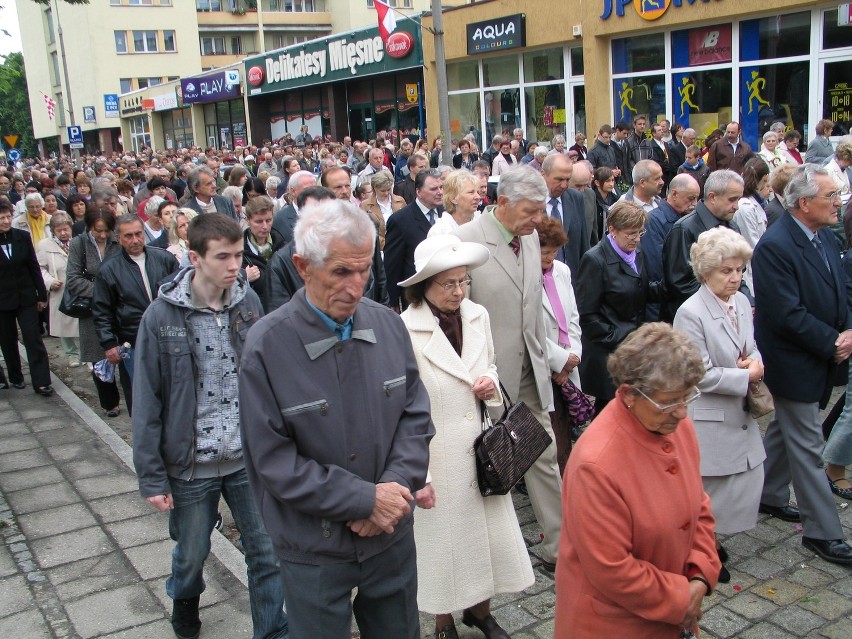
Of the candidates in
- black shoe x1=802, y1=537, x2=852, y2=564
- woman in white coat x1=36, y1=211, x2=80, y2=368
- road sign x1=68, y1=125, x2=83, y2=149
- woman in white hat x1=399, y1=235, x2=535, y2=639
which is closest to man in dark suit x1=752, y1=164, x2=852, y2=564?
black shoe x1=802, y1=537, x2=852, y2=564

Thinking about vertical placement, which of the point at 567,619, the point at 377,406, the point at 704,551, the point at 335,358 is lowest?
the point at 567,619

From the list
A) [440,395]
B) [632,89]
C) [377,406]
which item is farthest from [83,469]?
[632,89]

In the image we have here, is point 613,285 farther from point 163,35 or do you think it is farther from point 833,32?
point 163,35

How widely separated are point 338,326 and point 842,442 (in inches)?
155

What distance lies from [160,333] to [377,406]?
1242 millimetres

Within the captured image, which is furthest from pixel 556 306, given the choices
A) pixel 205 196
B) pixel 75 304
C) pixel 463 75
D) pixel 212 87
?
pixel 212 87

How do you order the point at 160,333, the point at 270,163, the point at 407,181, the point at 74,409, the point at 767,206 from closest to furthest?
1. the point at 160,333
2. the point at 767,206
3. the point at 74,409
4. the point at 407,181
5. the point at 270,163

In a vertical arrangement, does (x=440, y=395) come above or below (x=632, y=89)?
below

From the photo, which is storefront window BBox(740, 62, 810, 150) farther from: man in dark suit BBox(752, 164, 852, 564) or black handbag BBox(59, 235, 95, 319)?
black handbag BBox(59, 235, 95, 319)

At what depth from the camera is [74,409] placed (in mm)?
7898

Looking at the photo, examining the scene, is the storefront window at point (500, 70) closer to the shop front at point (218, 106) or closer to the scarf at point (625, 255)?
the shop front at point (218, 106)

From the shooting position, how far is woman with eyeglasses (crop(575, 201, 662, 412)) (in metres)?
5.23

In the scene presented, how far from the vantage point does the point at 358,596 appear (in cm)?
294

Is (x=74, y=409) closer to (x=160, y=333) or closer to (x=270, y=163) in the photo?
(x=160, y=333)
